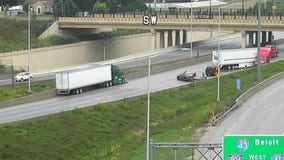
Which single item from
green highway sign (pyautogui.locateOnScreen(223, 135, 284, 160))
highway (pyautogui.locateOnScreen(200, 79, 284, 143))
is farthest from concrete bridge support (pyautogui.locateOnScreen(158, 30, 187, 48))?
green highway sign (pyautogui.locateOnScreen(223, 135, 284, 160))

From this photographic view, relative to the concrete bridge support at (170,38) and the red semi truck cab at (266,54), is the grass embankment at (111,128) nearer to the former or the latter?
the red semi truck cab at (266,54)

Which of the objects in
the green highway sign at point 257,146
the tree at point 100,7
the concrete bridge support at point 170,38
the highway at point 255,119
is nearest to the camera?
the green highway sign at point 257,146

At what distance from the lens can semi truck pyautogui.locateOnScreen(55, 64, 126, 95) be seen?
70.3 m

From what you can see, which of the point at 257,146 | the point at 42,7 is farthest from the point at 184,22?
the point at 257,146

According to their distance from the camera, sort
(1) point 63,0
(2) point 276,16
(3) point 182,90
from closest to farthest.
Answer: (3) point 182,90 → (2) point 276,16 → (1) point 63,0

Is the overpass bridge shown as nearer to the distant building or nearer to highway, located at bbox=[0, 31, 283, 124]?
highway, located at bbox=[0, 31, 283, 124]

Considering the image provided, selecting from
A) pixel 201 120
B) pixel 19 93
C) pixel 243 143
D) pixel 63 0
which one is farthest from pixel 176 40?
pixel 243 143

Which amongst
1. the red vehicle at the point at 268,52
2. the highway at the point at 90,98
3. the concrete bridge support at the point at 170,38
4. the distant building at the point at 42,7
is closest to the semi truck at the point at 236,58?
the red vehicle at the point at 268,52

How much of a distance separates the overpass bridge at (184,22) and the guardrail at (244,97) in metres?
30.9

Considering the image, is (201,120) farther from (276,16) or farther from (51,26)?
(51,26)

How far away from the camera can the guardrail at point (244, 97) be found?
53.7 m

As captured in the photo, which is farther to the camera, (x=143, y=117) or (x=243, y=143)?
(x=143, y=117)

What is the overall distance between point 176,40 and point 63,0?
87.1ft

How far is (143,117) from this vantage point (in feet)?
209
